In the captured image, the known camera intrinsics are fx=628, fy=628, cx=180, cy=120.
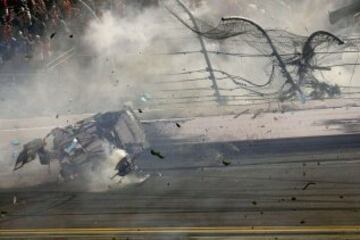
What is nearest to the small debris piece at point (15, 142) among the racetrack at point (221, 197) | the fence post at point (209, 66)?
the racetrack at point (221, 197)

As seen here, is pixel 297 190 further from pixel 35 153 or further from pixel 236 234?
pixel 35 153

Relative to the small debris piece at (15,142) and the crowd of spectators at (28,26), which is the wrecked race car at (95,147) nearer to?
the small debris piece at (15,142)

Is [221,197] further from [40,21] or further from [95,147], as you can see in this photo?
[40,21]

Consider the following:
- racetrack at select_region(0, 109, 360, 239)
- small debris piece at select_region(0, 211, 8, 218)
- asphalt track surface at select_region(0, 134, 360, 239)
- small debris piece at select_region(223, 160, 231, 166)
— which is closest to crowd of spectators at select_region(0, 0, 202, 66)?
racetrack at select_region(0, 109, 360, 239)

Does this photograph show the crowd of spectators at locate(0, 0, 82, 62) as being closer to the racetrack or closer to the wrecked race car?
the wrecked race car

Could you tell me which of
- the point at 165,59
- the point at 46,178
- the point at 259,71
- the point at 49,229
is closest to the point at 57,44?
the point at 165,59

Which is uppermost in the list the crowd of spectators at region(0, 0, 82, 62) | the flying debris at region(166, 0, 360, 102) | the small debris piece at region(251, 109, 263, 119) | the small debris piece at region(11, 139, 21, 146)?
the crowd of spectators at region(0, 0, 82, 62)
